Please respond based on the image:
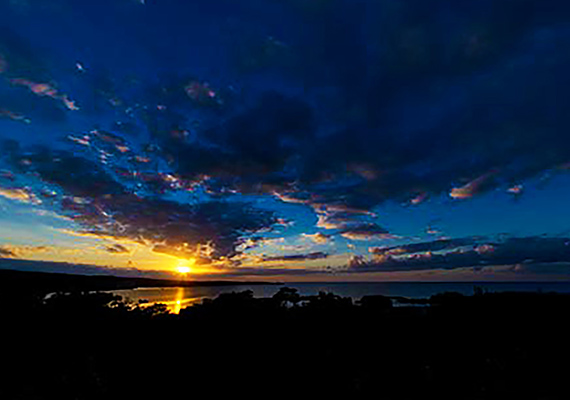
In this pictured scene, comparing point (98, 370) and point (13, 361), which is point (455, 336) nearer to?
point (98, 370)

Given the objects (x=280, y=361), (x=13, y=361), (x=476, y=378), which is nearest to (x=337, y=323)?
(x=280, y=361)

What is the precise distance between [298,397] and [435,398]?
514cm

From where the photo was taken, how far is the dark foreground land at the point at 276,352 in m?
12.6

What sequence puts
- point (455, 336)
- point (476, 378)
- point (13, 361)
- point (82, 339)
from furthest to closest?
point (455, 336)
point (82, 339)
point (13, 361)
point (476, 378)

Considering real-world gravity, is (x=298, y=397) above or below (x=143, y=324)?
below

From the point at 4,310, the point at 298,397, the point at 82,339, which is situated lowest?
the point at 298,397

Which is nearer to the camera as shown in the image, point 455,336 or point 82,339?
point 82,339

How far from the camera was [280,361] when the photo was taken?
15.4 meters

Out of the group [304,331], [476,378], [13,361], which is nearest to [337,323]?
[304,331]

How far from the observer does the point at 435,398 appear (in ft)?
39.0

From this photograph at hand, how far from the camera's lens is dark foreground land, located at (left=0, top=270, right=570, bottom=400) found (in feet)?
41.3

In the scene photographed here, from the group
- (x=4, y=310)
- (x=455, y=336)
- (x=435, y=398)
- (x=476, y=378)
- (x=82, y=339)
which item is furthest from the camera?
(x=4, y=310)

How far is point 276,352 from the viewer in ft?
54.3

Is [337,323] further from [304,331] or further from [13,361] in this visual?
[13,361]
